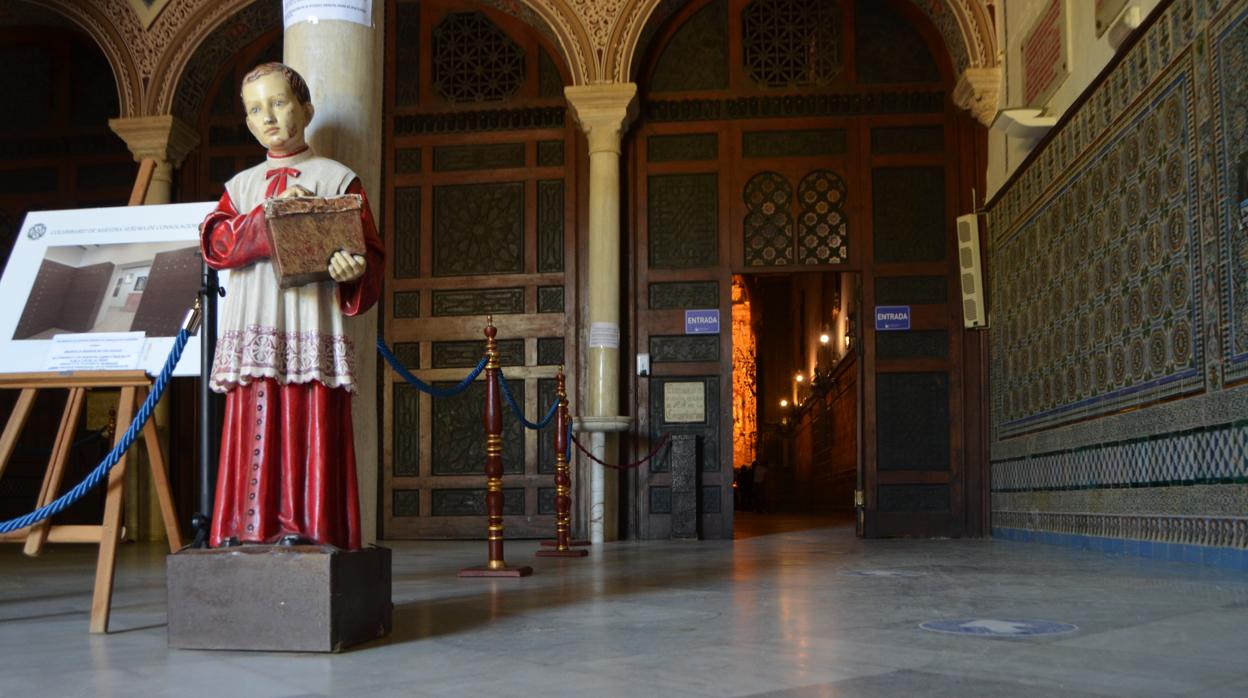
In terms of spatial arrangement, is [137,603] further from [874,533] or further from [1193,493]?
[874,533]

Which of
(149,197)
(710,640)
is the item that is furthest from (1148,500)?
(149,197)

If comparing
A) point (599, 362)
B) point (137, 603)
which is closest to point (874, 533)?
point (599, 362)

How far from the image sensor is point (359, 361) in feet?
12.6

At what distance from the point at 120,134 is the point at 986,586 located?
8787 millimetres

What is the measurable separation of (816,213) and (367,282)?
732 cm

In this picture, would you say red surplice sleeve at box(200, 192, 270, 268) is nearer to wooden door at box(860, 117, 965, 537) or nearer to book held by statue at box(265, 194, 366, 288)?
book held by statue at box(265, 194, 366, 288)

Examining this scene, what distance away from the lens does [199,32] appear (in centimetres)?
1046

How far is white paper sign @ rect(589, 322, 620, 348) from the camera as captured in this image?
9703 mm

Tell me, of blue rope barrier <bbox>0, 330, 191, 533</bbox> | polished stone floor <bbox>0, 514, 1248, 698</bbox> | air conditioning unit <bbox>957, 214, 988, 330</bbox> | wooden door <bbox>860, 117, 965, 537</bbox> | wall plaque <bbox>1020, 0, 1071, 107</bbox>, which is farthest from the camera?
wooden door <bbox>860, 117, 965, 537</bbox>

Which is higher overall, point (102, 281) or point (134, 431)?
point (102, 281)

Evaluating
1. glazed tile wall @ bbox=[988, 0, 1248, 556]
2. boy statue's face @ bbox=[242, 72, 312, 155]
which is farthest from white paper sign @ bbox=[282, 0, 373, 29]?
glazed tile wall @ bbox=[988, 0, 1248, 556]

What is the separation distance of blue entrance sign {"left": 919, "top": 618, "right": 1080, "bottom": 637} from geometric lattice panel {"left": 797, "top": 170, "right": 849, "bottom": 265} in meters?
6.85

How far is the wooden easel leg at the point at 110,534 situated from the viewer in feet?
11.6

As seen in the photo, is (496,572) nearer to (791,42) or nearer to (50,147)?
(791,42)
